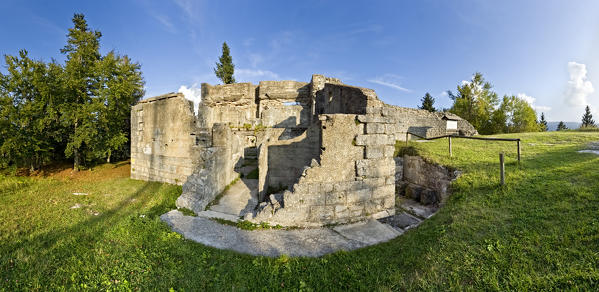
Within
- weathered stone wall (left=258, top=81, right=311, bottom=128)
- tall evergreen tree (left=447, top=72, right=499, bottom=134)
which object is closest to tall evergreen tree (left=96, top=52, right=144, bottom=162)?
weathered stone wall (left=258, top=81, right=311, bottom=128)

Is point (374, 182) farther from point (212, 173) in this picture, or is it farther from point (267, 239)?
point (212, 173)

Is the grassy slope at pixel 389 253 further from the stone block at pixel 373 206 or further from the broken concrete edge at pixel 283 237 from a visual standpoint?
the stone block at pixel 373 206

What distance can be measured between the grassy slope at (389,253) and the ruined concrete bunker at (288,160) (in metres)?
1.34

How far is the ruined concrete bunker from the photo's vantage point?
5.18 metres

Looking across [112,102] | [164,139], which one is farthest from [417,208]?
[112,102]

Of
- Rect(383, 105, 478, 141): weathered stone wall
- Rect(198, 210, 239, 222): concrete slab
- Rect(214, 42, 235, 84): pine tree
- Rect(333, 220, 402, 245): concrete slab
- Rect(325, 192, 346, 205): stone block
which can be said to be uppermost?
Rect(214, 42, 235, 84): pine tree

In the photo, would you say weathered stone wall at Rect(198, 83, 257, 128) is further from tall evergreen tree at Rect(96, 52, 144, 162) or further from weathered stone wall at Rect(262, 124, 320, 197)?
weathered stone wall at Rect(262, 124, 320, 197)

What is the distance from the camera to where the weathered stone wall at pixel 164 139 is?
9.13m

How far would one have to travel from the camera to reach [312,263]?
3.55 meters

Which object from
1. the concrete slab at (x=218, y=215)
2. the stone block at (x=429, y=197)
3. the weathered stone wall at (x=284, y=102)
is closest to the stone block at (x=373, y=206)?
the stone block at (x=429, y=197)

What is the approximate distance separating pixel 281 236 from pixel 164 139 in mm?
8020

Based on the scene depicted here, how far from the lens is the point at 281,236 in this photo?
4.55 metres

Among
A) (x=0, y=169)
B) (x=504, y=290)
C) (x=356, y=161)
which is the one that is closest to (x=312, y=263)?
(x=504, y=290)

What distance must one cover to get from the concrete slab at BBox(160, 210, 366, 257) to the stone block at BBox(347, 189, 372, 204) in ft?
3.25
